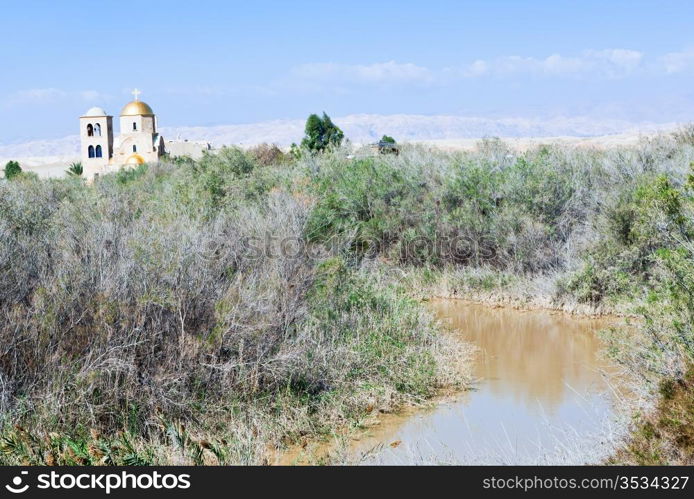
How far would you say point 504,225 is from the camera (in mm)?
20344

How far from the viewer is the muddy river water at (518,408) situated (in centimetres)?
891

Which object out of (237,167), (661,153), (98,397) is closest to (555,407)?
(98,397)

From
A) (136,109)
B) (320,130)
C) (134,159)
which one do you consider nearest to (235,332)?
(320,130)

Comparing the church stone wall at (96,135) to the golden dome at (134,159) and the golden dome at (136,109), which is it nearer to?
the golden dome at (136,109)

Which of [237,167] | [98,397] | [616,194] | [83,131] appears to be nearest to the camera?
[98,397]

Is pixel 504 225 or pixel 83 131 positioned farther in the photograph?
pixel 83 131

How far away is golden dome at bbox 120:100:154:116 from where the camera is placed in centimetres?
7712

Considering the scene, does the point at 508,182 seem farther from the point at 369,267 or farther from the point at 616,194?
the point at 369,267

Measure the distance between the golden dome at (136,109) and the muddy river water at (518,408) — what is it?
65444 millimetres

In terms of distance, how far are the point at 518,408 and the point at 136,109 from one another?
7179 cm

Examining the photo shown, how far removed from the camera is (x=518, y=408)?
1156 cm

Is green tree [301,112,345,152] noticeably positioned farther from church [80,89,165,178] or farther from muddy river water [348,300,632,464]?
church [80,89,165,178]

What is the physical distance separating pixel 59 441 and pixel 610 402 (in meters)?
7.10

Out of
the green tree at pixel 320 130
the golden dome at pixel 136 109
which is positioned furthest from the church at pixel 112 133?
the green tree at pixel 320 130
